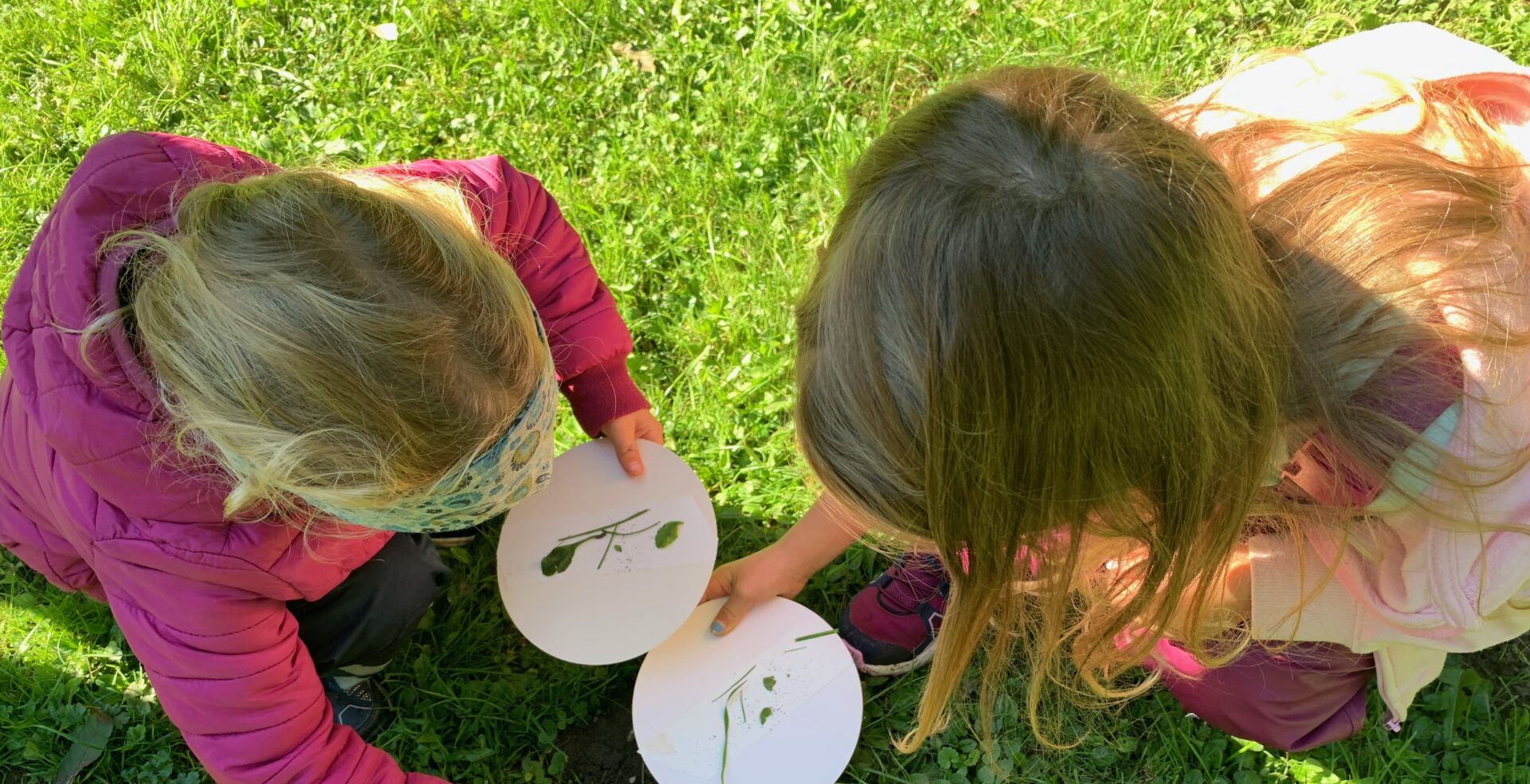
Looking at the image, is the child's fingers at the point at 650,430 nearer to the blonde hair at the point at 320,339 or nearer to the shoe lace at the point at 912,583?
the shoe lace at the point at 912,583

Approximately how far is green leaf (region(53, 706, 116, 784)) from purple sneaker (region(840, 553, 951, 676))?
1544 mm

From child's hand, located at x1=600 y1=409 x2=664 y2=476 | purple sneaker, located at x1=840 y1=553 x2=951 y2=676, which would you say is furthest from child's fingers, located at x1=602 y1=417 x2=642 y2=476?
purple sneaker, located at x1=840 y1=553 x2=951 y2=676

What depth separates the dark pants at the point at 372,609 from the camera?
1.81 meters

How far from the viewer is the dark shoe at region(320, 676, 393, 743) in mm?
1969

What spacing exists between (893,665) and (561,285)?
1019 millimetres

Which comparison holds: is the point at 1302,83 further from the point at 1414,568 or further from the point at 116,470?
the point at 116,470

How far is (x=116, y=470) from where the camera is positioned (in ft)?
4.37

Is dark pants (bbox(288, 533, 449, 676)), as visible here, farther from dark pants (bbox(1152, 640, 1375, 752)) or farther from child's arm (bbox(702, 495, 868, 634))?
dark pants (bbox(1152, 640, 1375, 752))

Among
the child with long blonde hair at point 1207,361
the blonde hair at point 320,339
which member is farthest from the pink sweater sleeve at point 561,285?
the child with long blonde hair at point 1207,361

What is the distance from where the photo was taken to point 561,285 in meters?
1.89

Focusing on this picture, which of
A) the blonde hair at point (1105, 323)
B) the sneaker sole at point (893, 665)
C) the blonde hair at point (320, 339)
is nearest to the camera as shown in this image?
the blonde hair at point (1105, 323)

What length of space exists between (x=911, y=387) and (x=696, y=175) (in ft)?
5.38

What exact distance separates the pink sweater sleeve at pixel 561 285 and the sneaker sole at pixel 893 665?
68 cm

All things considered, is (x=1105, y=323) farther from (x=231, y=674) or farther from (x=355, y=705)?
(x=355, y=705)
